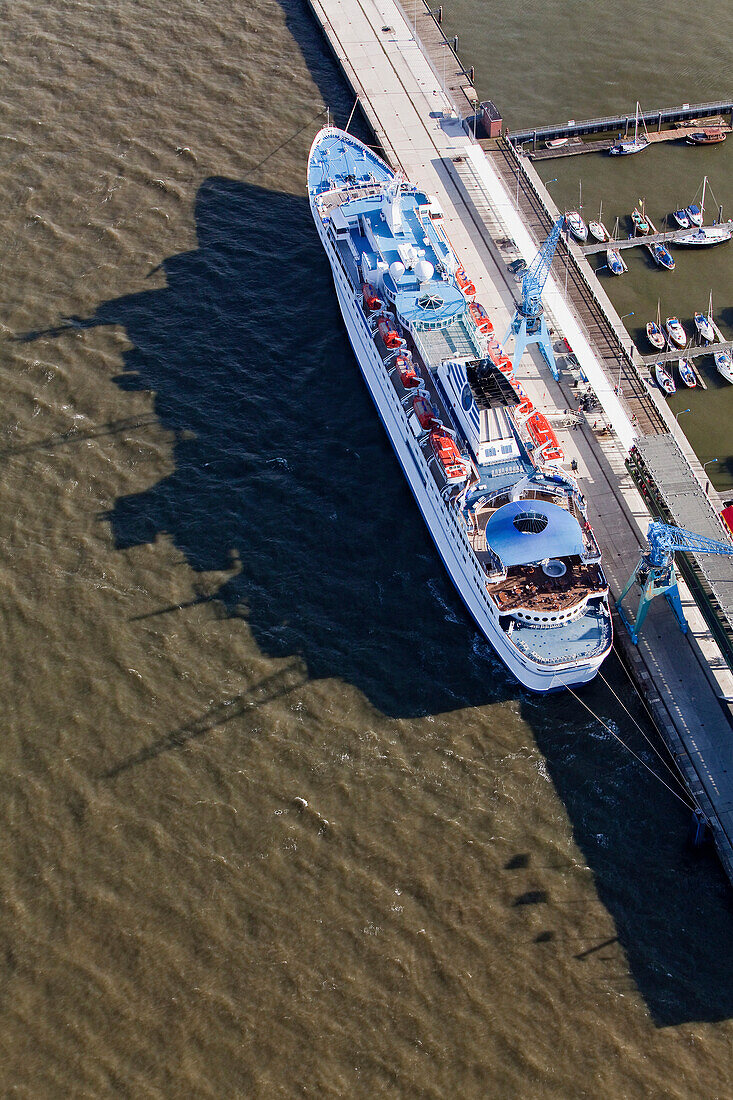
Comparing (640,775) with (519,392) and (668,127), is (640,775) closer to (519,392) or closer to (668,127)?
(519,392)

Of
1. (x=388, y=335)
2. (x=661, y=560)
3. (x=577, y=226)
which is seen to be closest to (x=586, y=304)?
A: (x=577, y=226)

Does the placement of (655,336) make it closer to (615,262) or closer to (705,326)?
(705,326)

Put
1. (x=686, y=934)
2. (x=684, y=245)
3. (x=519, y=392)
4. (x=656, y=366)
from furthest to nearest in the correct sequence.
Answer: (x=684, y=245)
(x=656, y=366)
(x=519, y=392)
(x=686, y=934)

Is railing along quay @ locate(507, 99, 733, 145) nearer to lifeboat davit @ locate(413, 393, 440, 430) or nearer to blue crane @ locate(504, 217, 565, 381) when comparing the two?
blue crane @ locate(504, 217, 565, 381)

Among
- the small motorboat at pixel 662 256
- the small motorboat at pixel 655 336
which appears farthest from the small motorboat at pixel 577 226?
the small motorboat at pixel 655 336

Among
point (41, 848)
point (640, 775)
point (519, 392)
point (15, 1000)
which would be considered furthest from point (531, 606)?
point (15, 1000)

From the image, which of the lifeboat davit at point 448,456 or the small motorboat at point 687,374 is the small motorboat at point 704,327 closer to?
the small motorboat at point 687,374
